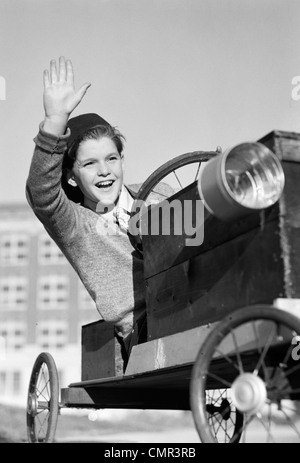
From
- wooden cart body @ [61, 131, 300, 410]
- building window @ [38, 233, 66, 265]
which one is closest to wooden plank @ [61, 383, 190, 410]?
wooden cart body @ [61, 131, 300, 410]

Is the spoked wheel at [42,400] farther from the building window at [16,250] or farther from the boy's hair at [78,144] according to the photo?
the building window at [16,250]

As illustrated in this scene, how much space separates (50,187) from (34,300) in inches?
1230

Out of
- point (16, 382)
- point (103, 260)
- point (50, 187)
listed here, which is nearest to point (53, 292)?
point (16, 382)

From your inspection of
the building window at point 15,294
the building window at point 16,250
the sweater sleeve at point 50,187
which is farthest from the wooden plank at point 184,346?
the building window at point 15,294

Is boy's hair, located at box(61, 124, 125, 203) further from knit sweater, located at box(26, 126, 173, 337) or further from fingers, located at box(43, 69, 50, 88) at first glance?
fingers, located at box(43, 69, 50, 88)

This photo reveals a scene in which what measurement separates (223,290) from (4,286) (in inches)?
1320

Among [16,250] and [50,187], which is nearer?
[50,187]

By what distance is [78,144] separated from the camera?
3625 mm

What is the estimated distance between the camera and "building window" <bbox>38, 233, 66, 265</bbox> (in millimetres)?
33719

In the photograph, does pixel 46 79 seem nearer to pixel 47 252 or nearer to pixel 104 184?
pixel 104 184

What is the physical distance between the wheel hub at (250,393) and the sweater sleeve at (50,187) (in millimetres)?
1411

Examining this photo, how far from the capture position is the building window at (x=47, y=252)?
111 ft

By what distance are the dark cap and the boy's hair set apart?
0.02m
